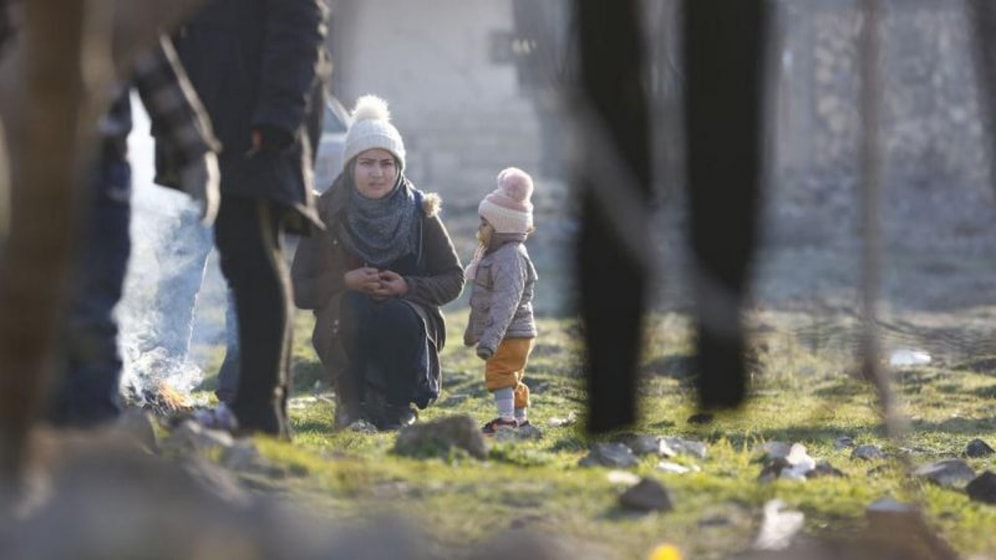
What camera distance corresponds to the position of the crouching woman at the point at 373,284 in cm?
860

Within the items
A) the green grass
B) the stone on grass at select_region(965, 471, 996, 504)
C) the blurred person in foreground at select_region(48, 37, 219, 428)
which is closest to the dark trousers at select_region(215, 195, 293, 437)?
the green grass

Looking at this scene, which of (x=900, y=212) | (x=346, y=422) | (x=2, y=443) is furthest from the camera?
(x=900, y=212)

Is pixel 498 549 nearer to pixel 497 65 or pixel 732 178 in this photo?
pixel 732 178

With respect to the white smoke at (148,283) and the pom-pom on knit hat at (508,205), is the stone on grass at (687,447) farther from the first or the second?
the white smoke at (148,283)

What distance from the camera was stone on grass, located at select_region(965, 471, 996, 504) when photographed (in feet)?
20.7

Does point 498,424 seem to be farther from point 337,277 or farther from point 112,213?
point 112,213

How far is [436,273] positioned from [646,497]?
342 centimetres

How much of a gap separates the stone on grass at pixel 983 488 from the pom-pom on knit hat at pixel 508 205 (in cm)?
282

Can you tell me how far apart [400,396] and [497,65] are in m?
21.3

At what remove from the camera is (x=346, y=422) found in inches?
331

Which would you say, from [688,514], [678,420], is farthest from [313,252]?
[688,514]

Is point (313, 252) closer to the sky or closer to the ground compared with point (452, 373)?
closer to the sky

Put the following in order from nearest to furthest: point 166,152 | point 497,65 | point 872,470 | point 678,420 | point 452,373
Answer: point 166,152, point 872,470, point 678,420, point 452,373, point 497,65

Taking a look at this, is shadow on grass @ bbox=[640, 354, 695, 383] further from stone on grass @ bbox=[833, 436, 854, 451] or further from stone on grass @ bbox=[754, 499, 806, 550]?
stone on grass @ bbox=[754, 499, 806, 550]
